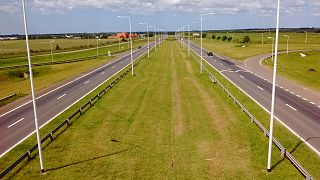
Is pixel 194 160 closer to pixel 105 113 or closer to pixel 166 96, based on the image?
pixel 105 113

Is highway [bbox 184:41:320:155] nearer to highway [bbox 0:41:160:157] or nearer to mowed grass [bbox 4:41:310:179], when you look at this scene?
mowed grass [bbox 4:41:310:179]

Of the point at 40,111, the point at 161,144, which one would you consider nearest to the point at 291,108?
the point at 161,144

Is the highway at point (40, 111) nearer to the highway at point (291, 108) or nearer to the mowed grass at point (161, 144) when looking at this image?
the mowed grass at point (161, 144)

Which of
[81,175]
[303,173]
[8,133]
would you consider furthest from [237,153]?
[8,133]

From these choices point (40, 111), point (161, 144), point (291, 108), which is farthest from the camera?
point (40, 111)

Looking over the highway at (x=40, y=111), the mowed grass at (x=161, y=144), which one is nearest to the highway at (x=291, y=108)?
the mowed grass at (x=161, y=144)

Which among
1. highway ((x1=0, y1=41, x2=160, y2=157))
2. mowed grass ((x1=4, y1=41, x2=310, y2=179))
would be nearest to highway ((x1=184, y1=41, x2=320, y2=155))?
mowed grass ((x1=4, y1=41, x2=310, y2=179))

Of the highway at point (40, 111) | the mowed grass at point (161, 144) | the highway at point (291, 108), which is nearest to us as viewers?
the mowed grass at point (161, 144)

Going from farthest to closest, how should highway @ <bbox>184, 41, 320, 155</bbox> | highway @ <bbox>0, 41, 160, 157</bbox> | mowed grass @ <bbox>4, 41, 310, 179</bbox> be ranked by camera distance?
1. highway @ <bbox>0, 41, 160, 157</bbox>
2. highway @ <bbox>184, 41, 320, 155</bbox>
3. mowed grass @ <bbox>4, 41, 310, 179</bbox>

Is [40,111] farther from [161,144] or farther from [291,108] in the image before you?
[291,108]
